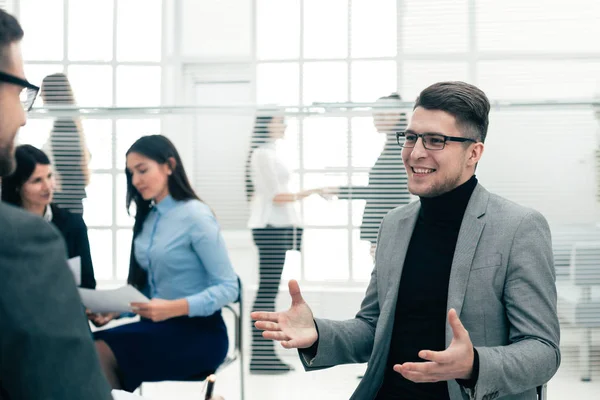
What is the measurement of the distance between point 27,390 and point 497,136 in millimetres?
2823

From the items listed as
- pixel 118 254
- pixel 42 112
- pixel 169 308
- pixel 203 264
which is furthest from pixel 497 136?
pixel 42 112

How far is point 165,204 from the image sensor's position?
279cm

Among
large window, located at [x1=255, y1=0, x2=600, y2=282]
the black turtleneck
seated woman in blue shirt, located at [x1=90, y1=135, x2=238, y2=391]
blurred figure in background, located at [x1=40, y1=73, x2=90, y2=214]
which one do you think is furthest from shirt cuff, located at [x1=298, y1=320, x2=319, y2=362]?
blurred figure in background, located at [x1=40, y1=73, x2=90, y2=214]

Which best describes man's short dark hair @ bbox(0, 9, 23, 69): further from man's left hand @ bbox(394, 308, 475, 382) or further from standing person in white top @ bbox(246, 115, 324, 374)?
standing person in white top @ bbox(246, 115, 324, 374)

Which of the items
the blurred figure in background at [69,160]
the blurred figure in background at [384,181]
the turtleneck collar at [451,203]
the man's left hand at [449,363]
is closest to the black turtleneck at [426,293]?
the turtleneck collar at [451,203]

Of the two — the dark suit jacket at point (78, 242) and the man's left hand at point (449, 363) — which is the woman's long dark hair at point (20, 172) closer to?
the dark suit jacket at point (78, 242)

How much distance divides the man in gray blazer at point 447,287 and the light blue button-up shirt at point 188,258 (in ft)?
2.97

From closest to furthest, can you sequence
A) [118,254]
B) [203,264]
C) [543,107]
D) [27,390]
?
1. [27,390]
2. [203,264]
3. [543,107]
4. [118,254]

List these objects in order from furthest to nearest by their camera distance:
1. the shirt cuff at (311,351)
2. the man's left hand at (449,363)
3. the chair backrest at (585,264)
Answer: the chair backrest at (585,264) < the shirt cuff at (311,351) < the man's left hand at (449,363)

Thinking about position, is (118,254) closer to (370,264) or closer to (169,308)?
(169,308)

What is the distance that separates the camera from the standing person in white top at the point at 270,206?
3256mm

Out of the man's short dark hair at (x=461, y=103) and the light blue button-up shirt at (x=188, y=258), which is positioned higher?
the man's short dark hair at (x=461, y=103)

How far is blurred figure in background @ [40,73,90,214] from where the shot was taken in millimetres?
3346

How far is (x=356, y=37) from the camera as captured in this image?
3361 millimetres
